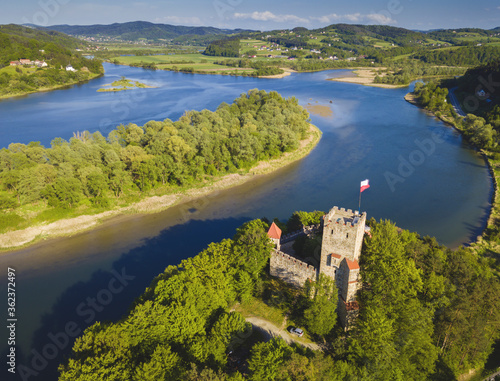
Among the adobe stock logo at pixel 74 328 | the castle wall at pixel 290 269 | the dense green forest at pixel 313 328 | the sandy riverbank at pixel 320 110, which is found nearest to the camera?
the dense green forest at pixel 313 328

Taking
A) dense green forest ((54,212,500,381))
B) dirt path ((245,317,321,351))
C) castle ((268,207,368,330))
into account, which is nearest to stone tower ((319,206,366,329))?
castle ((268,207,368,330))

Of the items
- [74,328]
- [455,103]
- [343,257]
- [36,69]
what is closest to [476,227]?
[343,257]

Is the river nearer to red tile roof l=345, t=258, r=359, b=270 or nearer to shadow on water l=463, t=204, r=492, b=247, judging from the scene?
shadow on water l=463, t=204, r=492, b=247

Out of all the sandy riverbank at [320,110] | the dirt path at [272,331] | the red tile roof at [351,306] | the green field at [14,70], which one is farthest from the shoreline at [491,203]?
the green field at [14,70]

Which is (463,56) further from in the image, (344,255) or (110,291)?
(110,291)

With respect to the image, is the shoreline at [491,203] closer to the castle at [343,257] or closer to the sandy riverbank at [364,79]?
the castle at [343,257]

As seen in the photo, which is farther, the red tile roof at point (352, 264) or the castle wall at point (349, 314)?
the castle wall at point (349, 314)

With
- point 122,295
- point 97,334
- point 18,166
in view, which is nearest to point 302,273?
point 97,334
